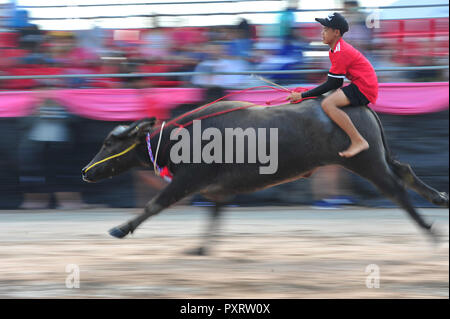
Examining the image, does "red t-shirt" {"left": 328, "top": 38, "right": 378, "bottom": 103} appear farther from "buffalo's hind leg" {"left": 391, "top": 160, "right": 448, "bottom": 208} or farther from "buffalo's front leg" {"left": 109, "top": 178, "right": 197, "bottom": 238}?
"buffalo's front leg" {"left": 109, "top": 178, "right": 197, "bottom": 238}

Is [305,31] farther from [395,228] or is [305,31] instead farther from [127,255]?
[127,255]

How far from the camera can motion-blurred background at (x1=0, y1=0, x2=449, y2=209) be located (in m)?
8.73

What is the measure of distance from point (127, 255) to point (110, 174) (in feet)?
2.55

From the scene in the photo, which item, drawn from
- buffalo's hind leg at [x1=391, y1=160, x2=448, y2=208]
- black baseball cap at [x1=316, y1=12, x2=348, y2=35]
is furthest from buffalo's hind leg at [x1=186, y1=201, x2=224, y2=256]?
black baseball cap at [x1=316, y1=12, x2=348, y2=35]

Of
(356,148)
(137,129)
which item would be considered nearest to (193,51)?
(137,129)

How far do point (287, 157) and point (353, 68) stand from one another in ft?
3.16

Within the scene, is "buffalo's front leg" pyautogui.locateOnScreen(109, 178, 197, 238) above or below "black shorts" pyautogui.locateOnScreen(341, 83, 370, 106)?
below

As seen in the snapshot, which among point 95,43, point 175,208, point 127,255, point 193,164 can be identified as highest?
point 95,43

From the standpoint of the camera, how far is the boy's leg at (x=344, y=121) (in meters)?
5.62

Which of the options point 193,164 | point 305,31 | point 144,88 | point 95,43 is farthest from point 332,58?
point 95,43

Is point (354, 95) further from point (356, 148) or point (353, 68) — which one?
point (356, 148)

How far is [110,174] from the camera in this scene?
6164mm

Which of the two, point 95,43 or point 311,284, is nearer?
point 311,284

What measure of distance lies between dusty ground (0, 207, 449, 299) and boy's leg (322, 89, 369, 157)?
100cm
